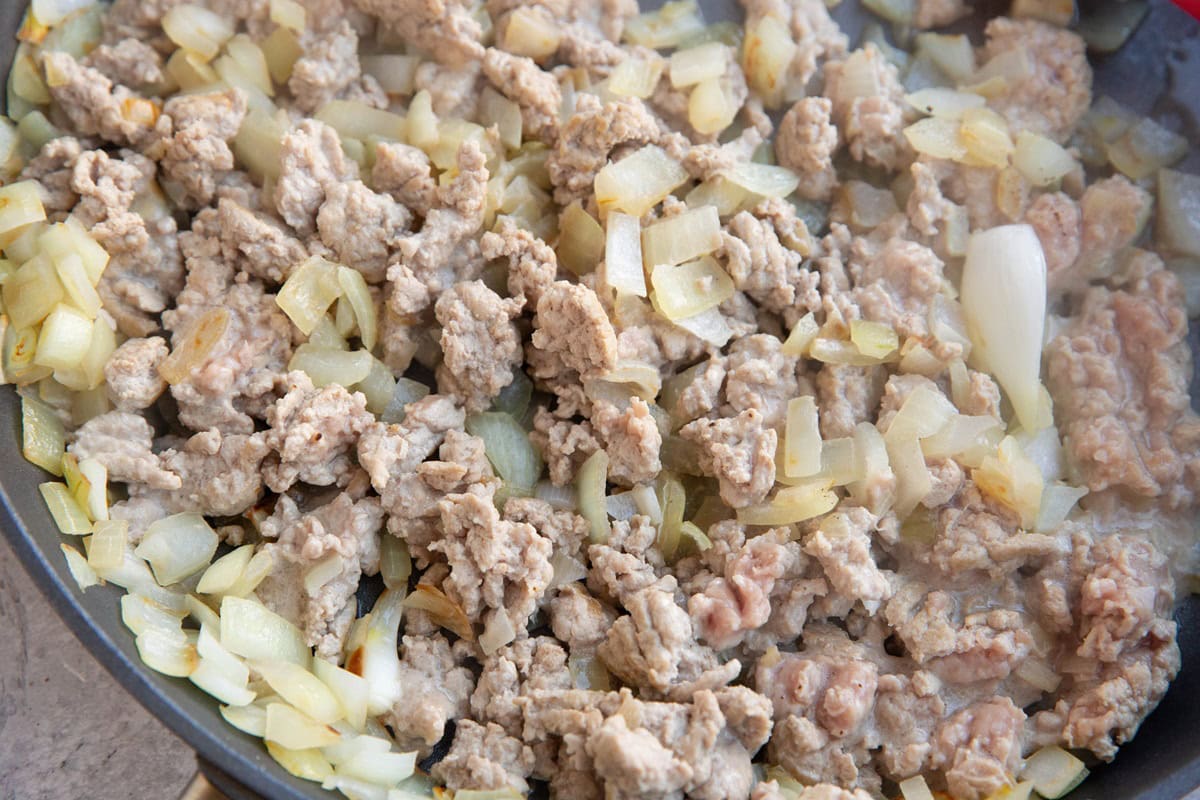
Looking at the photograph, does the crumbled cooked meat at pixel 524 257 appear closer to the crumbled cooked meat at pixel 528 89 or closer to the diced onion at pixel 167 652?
the crumbled cooked meat at pixel 528 89

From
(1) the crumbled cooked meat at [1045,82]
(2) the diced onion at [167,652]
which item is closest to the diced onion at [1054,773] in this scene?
(1) the crumbled cooked meat at [1045,82]

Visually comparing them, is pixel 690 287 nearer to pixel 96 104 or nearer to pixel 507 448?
pixel 507 448

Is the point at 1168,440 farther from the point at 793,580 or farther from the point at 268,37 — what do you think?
the point at 268,37

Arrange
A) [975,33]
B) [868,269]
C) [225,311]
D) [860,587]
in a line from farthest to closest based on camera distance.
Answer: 1. [975,33]
2. [868,269]
3. [225,311]
4. [860,587]

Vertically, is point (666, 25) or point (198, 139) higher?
point (666, 25)

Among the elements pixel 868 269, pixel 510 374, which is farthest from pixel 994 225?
pixel 510 374

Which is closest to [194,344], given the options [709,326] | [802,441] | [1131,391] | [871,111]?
[709,326]
